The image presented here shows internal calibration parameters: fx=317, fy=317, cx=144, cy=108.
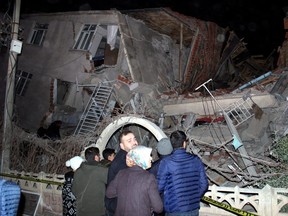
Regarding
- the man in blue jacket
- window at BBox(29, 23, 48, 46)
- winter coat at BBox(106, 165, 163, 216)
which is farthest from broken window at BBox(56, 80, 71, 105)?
winter coat at BBox(106, 165, 163, 216)

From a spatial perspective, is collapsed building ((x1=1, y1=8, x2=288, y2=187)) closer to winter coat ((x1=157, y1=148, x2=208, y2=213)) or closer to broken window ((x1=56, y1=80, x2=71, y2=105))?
broken window ((x1=56, y1=80, x2=71, y2=105))

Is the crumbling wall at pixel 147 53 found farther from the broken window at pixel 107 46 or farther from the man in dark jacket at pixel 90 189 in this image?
the man in dark jacket at pixel 90 189

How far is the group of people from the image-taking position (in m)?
3.79

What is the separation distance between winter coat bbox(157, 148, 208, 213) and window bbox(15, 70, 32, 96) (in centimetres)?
1457

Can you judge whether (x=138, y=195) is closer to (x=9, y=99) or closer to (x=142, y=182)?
(x=142, y=182)

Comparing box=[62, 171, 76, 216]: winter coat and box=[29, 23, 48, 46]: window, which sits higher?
box=[29, 23, 48, 46]: window

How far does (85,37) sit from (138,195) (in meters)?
13.0

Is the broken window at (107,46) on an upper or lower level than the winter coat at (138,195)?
upper

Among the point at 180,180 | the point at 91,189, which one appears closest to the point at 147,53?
the point at 91,189

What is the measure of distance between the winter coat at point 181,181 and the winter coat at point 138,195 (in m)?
0.55

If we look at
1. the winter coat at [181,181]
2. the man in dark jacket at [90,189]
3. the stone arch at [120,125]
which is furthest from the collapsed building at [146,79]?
the winter coat at [181,181]

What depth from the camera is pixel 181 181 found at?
14.3 ft

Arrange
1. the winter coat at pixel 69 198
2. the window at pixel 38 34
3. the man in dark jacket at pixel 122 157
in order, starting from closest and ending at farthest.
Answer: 1. the man in dark jacket at pixel 122 157
2. the winter coat at pixel 69 198
3. the window at pixel 38 34

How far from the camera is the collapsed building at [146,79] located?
10742mm
